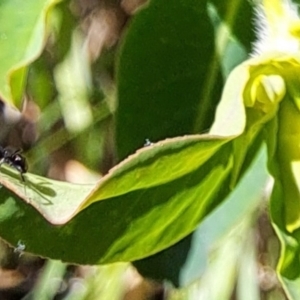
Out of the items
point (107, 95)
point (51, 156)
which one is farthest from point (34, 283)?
point (107, 95)

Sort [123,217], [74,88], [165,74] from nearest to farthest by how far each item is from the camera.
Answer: [123,217]
[165,74]
[74,88]

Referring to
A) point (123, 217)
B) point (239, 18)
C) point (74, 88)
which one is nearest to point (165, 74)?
point (239, 18)

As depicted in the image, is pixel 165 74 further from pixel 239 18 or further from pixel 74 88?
pixel 74 88

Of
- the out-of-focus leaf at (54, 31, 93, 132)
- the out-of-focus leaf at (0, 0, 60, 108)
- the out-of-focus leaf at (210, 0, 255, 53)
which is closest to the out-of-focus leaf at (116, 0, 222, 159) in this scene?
the out-of-focus leaf at (210, 0, 255, 53)

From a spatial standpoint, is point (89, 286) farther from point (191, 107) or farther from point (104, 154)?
point (191, 107)

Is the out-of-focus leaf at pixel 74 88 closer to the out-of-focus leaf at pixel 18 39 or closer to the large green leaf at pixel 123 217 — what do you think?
the out-of-focus leaf at pixel 18 39

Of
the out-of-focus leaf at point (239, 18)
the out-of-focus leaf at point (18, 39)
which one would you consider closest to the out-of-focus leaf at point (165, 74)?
the out-of-focus leaf at point (239, 18)

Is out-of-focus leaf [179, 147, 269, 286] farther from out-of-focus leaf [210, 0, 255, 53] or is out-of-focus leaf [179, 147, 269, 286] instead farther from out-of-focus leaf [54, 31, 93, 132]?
out-of-focus leaf [54, 31, 93, 132]
